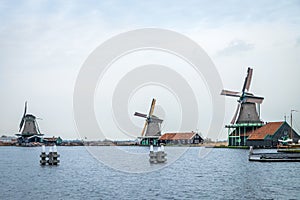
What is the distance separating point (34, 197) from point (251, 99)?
72235 mm

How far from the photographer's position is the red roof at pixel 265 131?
8606 cm

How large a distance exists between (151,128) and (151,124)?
4.76 feet

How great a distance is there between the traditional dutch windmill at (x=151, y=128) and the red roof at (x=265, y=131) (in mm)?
45519

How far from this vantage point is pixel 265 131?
286 ft

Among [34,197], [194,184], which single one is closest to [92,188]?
[34,197]

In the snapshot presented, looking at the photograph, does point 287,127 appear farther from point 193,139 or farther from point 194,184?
point 194,184

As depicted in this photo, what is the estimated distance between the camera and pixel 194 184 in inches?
1277

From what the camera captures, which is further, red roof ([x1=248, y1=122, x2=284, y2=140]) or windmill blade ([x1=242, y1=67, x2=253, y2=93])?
windmill blade ([x1=242, y1=67, x2=253, y2=93])

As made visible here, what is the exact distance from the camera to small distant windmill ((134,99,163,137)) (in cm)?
13038

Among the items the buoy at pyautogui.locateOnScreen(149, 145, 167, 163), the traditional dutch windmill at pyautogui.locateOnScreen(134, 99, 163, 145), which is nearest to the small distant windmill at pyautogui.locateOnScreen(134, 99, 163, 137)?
the traditional dutch windmill at pyautogui.locateOnScreen(134, 99, 163, 145)

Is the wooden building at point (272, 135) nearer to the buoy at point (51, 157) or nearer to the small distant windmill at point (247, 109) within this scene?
the small distant windmill at point (247, 109)

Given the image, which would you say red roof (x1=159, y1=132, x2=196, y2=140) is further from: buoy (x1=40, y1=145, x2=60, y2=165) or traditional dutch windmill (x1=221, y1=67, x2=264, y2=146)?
buoy (x1=40, y1=145, x2=60, y2=165)

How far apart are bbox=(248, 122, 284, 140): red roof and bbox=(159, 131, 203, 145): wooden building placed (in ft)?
119

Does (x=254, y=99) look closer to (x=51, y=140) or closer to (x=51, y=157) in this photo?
(x=51, y=157)
